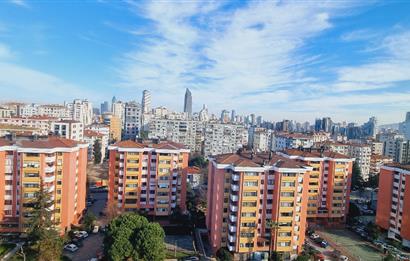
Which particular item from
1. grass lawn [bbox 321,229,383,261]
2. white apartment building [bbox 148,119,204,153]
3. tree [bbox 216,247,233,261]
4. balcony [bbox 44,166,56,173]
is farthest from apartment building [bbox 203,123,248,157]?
balcony [bbox 44,166,56,173]

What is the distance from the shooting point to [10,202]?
28375 millimetres

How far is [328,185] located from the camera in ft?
124

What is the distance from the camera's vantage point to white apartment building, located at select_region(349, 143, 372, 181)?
64.7 meters

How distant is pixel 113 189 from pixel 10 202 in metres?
9.91

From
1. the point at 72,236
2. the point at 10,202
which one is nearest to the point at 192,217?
the point at 72,236

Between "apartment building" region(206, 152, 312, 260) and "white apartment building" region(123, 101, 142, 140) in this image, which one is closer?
"apartment building" region(206, 152, 312, 260)

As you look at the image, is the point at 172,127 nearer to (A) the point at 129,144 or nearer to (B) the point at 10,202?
(A) the point at 129,144

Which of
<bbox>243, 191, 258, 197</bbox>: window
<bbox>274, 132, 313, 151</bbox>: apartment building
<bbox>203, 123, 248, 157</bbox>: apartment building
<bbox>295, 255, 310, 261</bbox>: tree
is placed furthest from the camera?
<bbox>203, 123, 248, 157</bbox>: apartment building

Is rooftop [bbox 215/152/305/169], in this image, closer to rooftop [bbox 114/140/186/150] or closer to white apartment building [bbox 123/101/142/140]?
rooftop [bbox 114/140/186/150]

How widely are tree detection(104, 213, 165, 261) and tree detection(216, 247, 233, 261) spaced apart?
5128 mm

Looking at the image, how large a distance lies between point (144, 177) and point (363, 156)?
49.7 m

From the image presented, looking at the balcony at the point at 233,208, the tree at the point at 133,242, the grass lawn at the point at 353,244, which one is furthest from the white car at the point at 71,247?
the grass lawn at the point at 353,244

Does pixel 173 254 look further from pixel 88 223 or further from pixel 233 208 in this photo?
pixel 88 223

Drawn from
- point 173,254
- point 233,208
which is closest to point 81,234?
point 173,254
